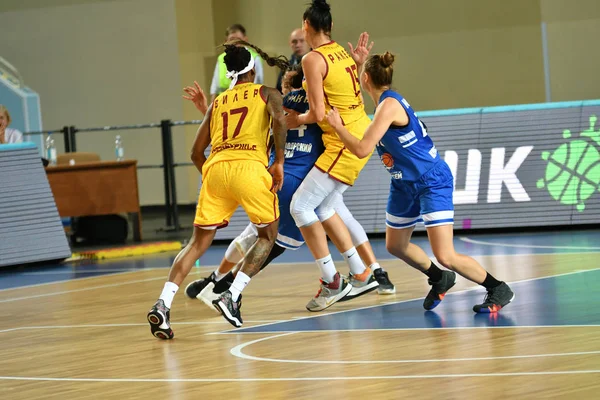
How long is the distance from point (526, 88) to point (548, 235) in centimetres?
602

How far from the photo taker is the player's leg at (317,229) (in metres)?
7.57

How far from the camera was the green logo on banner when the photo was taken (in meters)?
11.2

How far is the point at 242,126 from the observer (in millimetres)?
7027

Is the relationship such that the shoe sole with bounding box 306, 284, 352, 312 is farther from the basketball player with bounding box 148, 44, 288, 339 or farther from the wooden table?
the wooden table

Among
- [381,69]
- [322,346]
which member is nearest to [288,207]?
[381,69]

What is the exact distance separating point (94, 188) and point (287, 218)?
5856mm

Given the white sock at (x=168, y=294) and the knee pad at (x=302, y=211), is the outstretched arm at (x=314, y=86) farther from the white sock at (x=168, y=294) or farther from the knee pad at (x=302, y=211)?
the white sock at (x=168, y=294)

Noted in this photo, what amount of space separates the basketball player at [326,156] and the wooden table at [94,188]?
19.8 ft

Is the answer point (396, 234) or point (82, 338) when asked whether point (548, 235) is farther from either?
point (82, 338)

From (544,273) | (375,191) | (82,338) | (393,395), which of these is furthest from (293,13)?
(393,395)

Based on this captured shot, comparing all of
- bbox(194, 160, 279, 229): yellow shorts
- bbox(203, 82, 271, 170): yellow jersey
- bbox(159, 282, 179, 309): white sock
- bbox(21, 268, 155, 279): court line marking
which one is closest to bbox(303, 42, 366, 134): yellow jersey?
bbox(203, 82, 271, 170): yellow jersey

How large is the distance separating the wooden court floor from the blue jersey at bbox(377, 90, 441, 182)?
95 cm

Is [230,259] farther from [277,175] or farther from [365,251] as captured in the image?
[277,175]

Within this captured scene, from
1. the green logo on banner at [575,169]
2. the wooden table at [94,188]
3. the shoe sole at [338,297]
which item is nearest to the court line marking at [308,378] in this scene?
the shoe sole at [338,297]
